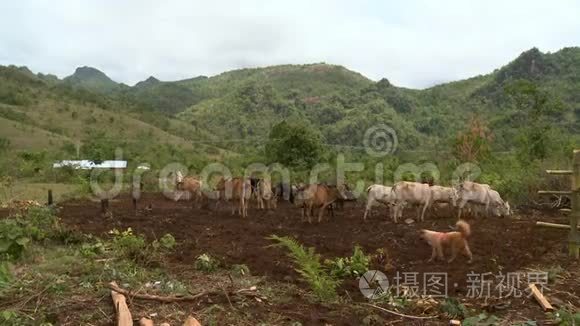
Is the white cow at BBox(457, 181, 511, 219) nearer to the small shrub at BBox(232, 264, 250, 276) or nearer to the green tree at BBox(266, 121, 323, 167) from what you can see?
the small shrub at BBox(232, 264, 250, 276)

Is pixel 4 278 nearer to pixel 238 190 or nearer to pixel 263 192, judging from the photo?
pixel 238 190

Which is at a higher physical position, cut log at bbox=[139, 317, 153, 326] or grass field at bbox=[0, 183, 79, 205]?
grass field at bbox=[0, 183, 79, 205]

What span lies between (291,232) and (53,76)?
7892cm

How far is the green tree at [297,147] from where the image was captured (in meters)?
23.5

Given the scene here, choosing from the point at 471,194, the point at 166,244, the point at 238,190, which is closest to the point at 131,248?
the point at 166,244

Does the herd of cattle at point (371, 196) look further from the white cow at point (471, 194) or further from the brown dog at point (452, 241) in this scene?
the brown dog at point (452, 241)

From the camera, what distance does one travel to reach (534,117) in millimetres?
23203

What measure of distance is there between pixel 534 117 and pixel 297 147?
933 cm

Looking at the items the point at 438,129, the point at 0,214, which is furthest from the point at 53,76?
the point at 0,214

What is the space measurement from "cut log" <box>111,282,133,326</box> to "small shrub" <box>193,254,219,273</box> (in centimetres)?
202

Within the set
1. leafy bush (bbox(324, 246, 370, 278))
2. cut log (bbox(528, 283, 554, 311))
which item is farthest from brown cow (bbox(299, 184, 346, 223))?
cut log (bbox(528, 283, 554, 311))

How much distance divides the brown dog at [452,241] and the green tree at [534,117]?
1386cm

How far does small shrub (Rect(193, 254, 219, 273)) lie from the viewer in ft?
27.6
